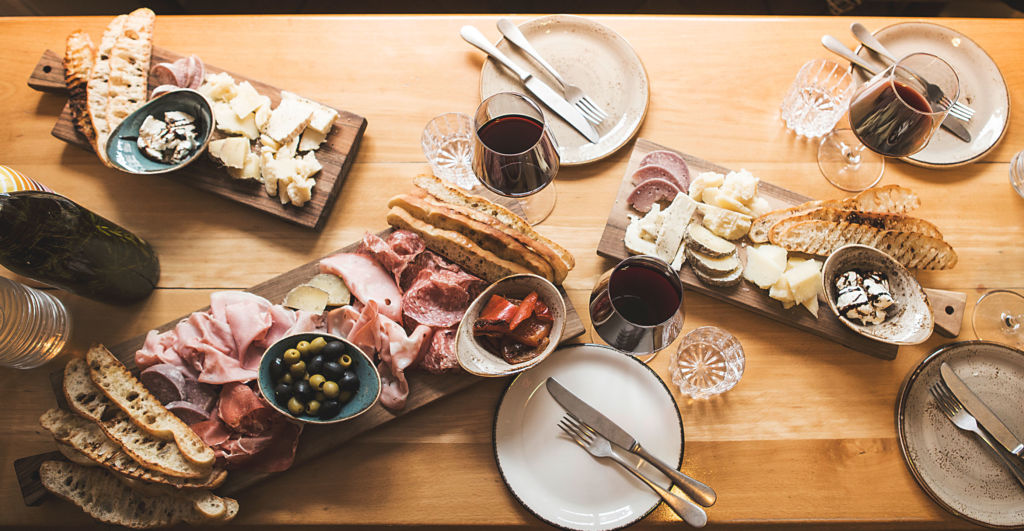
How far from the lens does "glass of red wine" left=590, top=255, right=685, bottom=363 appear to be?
1118 mm

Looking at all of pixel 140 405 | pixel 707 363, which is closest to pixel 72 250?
pixel 140 405

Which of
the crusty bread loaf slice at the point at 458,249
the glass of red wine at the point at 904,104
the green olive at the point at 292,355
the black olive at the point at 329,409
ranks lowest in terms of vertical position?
the black olive at the point at 329,409

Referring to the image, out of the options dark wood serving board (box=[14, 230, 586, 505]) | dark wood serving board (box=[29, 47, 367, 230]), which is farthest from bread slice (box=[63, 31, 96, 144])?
dark wood serving board (box=[14, 230, 586, 505])

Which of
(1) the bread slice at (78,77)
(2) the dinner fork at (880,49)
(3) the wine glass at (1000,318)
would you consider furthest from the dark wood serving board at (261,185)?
(3) the wine glass at (1000,318)

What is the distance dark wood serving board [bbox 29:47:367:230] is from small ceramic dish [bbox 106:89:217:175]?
74mm

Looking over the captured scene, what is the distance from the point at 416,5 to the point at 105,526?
8.83 ft

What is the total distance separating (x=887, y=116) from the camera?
131 cm

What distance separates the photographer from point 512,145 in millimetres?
1340

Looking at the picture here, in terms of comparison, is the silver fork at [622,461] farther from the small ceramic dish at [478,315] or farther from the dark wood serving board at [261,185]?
the dark wood serving board at [261,185]

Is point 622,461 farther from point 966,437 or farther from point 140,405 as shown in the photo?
point 140,405

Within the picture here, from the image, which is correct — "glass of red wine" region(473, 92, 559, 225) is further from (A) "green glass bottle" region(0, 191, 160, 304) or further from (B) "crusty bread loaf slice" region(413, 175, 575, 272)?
(A) "green glass bottle" region(0, 191, 160, 304)

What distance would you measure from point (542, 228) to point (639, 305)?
0.43m

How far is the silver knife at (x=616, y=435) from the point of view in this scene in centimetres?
126

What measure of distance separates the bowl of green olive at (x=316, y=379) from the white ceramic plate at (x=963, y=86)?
1568 millimetres
